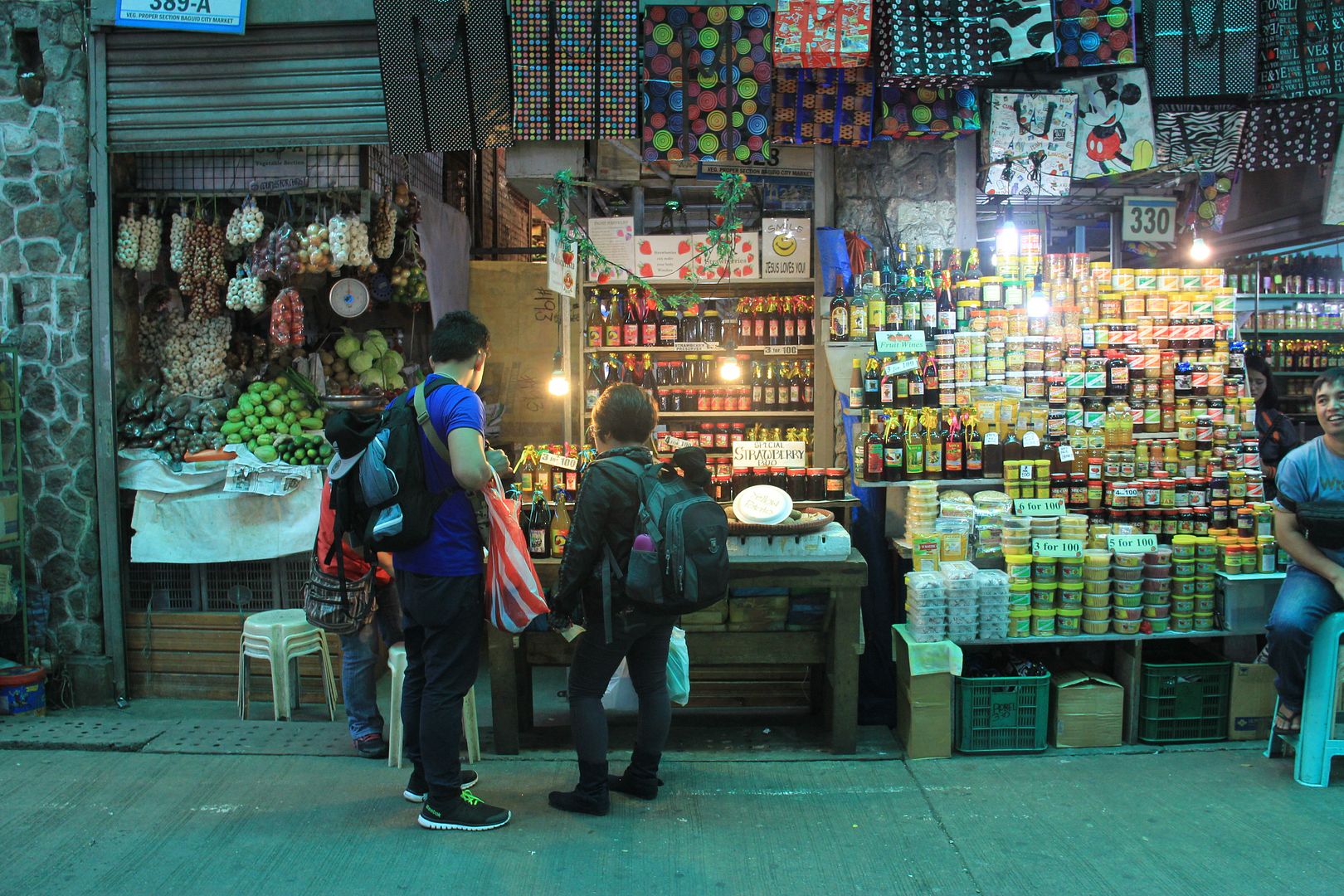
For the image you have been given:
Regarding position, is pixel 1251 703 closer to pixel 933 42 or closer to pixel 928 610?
pixel 928 610

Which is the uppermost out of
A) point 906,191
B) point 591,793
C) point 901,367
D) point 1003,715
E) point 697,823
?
point 906,191

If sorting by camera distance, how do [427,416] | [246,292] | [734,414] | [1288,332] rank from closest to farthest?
[427,416]
[246,292]
[734,414]
[1288,332]

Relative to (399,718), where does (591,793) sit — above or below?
below

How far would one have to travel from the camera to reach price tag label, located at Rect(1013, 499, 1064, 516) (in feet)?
17.5

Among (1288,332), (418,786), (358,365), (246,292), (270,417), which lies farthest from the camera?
(1288,332)

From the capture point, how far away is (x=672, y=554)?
3.94m

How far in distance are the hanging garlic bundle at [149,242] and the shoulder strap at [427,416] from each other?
10.3 ft

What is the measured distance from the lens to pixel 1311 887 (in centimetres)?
359

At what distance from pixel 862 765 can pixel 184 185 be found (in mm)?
5422

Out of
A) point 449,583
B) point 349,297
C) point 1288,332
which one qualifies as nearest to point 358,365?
point 349,297

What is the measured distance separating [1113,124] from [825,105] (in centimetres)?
185

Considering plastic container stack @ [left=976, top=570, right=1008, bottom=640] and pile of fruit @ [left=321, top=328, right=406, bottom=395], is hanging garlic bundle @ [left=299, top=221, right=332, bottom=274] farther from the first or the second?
plastic container stack @ [left=976, top=570, right=1008, bottom=640]

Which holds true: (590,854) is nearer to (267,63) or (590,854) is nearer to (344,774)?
(344,774)

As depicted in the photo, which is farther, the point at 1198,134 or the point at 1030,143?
the point at 1198,134
